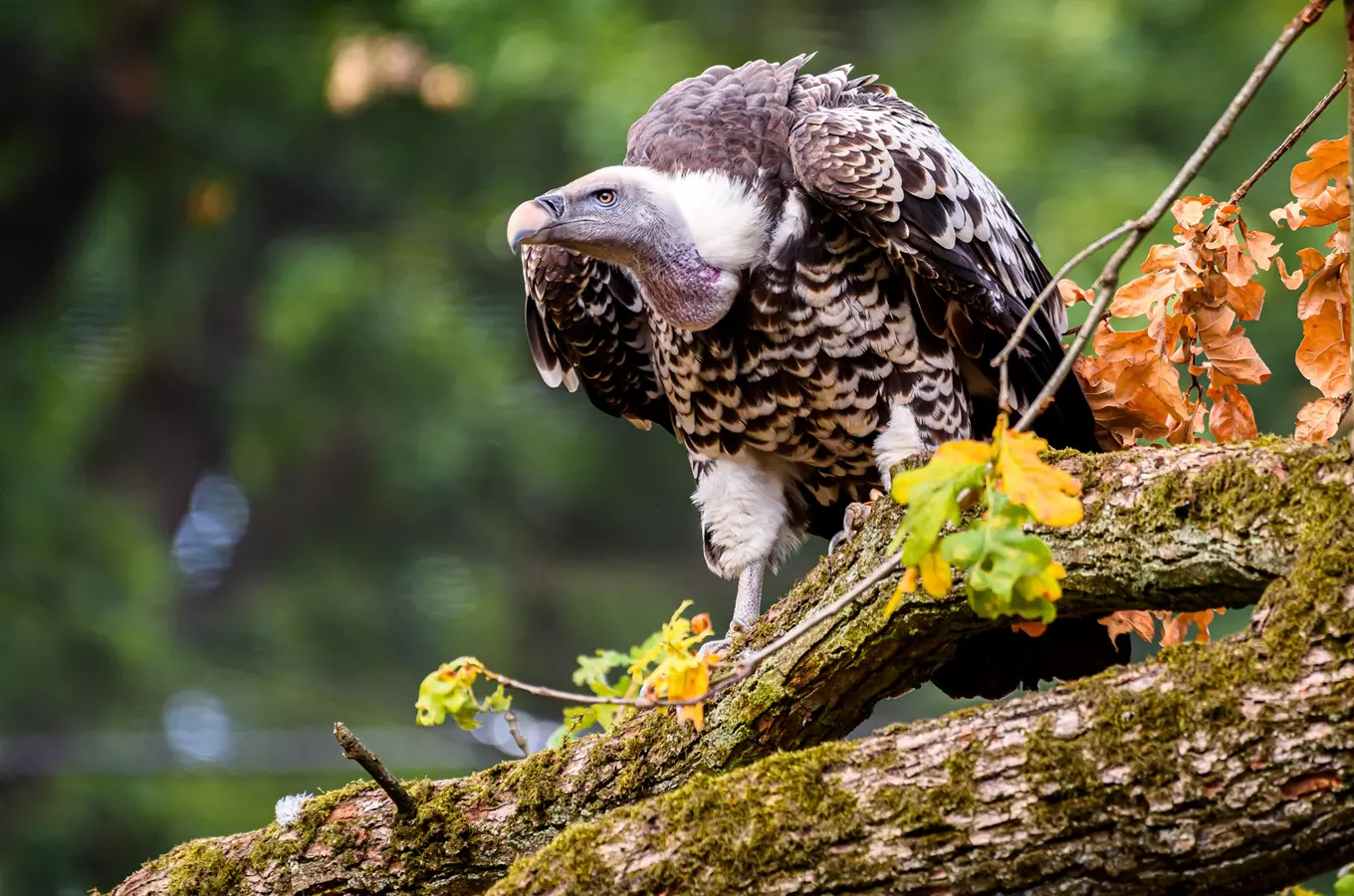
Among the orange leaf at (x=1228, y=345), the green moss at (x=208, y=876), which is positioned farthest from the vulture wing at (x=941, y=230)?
the green moss at (x=208, y=876)

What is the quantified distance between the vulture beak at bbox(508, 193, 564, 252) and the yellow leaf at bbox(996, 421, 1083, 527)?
5.33 feet

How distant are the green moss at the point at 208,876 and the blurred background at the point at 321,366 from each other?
5.57 meters

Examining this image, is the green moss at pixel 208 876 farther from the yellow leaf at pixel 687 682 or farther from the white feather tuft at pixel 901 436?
the white feather tuft at pixel 901 436

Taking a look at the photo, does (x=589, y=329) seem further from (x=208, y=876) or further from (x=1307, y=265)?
(x=1307, y=265)

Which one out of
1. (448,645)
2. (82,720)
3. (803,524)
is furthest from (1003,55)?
(82,720)

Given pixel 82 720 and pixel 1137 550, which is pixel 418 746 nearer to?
pixel 82 720

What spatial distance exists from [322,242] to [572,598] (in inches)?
109

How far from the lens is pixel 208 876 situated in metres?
2.55

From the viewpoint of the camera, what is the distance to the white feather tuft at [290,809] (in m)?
2.57

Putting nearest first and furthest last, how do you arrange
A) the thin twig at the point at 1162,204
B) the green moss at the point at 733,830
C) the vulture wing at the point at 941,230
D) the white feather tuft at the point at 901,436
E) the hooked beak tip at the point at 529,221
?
the thin twig at the point at 1162,204, the green moss at the point at 733,830, the vulture wing at the point at 941,230, the hooked beak tip at the point at 529,221, the white feather tuft at the point at 901,436

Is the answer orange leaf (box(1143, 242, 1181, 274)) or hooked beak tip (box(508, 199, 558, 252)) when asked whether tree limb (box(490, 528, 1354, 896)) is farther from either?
hooked beak tip (box(508, 199, 558, 252))

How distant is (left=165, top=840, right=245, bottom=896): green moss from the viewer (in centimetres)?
255

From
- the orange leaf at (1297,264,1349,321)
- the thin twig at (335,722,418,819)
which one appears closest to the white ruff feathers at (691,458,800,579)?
the thin twig at (335,722,418,819)

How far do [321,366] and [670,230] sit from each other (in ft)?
20.2
